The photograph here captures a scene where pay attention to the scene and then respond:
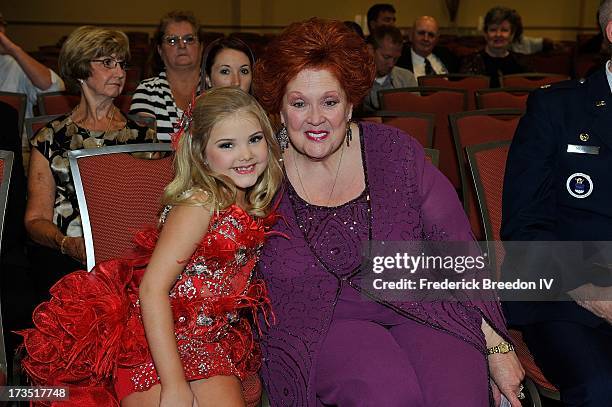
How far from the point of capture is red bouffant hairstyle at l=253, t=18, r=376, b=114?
2.13 meters

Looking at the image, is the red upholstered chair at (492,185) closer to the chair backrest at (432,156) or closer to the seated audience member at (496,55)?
the chair backrest at (432,156)

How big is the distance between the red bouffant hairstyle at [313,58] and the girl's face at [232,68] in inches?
42.2

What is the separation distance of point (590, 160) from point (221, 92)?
1.08 meters

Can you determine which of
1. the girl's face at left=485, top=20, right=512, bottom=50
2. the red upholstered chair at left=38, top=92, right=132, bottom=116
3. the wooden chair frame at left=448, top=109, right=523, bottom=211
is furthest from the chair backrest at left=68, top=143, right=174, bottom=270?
the girl's face at left=485, top=20, right=512, bottom=50

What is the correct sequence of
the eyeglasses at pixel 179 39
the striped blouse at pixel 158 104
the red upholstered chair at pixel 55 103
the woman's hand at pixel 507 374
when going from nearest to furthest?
the woman's hand at pixel 507 374
the striped blouse at pixel 158 104
the eyeglasses at pixel 179 39
the red upholstered chair at pixel 55 103

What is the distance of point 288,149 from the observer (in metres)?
Answer: 2.31

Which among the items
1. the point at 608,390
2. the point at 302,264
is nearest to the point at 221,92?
the point at 302,264

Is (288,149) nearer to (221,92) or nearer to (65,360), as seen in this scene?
(221,92)

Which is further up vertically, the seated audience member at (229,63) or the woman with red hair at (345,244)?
the seated audience member at (229,63)

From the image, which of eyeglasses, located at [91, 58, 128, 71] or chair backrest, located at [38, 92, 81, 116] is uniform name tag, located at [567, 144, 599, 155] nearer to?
eyeglasses, located at [91, 58, 128, 71]

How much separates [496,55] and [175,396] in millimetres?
5418

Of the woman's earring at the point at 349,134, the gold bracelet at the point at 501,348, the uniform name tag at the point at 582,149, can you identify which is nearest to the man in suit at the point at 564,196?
the uniform name tag at the point at 582,149

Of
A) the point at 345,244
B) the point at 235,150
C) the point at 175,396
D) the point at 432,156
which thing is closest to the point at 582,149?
the point at 432,156

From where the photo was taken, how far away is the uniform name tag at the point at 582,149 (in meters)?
2.27
